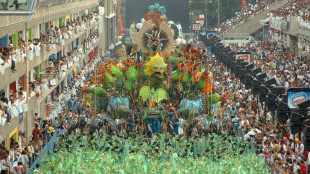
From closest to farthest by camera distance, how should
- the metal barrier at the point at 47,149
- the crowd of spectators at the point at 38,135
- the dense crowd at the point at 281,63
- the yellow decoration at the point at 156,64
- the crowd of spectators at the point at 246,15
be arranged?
the crowd of spectators at the point at 38,135 < the metal barrier at the point at 47,149 < the yellow decoration at the point at 156,64 < the dense crowd at the point at 281,63 < the crowd of spectators at the point at 246,15

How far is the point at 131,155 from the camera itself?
111ft

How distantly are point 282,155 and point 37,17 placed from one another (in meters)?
22.3

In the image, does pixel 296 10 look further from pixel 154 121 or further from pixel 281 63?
pixel 154 121

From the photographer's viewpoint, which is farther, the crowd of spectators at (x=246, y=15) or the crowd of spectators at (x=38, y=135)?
the crowd of spectators at (x=246, y=15)

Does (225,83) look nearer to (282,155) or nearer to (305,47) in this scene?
(305,47)

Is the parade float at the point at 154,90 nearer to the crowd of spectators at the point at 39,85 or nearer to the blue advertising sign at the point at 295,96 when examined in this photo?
the crowd of spectators at the point at 39,85

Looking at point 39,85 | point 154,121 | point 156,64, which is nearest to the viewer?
point 154,121

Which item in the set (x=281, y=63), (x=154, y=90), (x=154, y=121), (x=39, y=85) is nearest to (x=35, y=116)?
(x=39, y=85)

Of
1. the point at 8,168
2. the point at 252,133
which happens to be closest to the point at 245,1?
the point at 252,133

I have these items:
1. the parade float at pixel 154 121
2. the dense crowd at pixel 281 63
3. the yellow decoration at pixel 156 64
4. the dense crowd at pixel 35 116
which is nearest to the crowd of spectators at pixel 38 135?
the dense crowd at pixel 35 116

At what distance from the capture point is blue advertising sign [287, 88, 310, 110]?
113 ft

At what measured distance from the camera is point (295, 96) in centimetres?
3466

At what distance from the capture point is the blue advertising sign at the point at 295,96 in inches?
1361

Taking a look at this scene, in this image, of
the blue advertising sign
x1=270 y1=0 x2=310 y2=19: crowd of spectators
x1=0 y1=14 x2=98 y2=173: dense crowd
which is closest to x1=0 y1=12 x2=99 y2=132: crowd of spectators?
x1=0 y1=14 x2=98 y2=173: dense crowd
